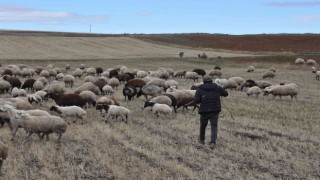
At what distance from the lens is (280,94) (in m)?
23.1

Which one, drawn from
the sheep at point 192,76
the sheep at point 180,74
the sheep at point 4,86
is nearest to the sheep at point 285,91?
the sheep at point 192,76

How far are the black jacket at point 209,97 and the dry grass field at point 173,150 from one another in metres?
1.05

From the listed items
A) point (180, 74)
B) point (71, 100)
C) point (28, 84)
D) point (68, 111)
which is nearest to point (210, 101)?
point (68, 111)

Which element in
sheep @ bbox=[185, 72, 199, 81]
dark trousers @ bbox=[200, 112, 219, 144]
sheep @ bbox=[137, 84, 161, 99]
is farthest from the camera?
sheep @ bbox=[185, 72, 199, 81]

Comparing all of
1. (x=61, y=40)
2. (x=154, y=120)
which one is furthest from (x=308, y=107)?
(x=61, y=40)

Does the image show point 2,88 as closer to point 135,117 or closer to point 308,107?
point 135,117

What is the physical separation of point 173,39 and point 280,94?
224ft

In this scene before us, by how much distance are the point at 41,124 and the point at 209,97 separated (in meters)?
4.78

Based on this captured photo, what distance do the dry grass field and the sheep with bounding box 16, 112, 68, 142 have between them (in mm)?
357

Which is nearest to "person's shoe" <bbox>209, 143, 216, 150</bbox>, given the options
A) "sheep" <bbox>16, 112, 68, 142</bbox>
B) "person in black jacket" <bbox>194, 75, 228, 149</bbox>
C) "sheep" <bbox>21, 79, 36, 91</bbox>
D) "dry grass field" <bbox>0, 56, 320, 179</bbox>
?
"dry grass field" <bbox>0, 56, 320, 179</bbox>

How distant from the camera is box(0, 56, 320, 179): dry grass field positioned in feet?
32.7

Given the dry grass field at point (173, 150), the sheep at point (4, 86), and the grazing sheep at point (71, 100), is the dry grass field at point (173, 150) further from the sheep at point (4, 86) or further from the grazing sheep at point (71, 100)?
the sheep at point (4, 86)

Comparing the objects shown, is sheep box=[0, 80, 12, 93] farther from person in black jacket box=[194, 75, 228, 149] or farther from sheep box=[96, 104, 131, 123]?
person in black jacket box=[194, 75, 228, 149]

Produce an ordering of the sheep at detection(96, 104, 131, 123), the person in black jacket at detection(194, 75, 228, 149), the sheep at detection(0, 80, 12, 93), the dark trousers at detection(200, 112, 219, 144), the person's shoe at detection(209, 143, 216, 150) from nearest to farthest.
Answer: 1. the person's shoe at detection(209, 143, 216, 150)
2. the dark trousers at detection(200, 112, 219, 144)
3. the person in black jacket at detection(194, 75, 228, 149)
4. the sheep at detection(96, 104, 131, 123)
5. the sheep at detection(0, 80, 12, 93)
